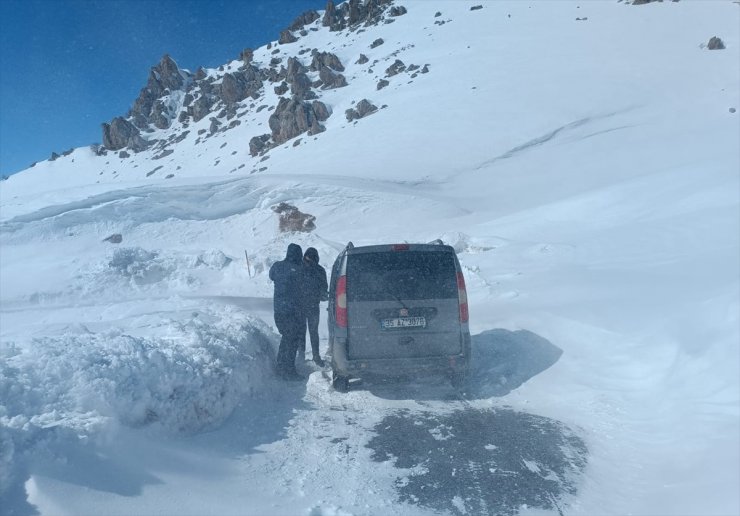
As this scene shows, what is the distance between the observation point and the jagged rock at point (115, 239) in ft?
55.7

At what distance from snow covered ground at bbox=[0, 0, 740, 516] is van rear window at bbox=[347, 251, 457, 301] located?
120cm

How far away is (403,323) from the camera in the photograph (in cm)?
650

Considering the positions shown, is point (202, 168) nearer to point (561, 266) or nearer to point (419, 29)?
point (419, 29)

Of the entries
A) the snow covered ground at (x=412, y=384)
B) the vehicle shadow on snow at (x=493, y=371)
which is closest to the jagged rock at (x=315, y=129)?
the snow covered ground at (x=412, y=384)

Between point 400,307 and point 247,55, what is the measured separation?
3939 inches

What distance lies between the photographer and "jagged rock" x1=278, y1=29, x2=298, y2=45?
3855 inches

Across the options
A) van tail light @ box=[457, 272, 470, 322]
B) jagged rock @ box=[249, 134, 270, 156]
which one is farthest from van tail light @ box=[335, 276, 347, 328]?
jagged rock @ box=[249, 134, 270, 156]

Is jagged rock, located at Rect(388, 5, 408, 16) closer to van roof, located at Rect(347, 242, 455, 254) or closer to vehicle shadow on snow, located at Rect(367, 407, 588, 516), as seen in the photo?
van roof, located at Rect(347, 242, 455, 254)

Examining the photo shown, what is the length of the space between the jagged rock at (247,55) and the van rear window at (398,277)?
3704 inches

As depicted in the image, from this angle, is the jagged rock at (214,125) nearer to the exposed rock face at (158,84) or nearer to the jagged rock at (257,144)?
the jagged rock at (257,144)

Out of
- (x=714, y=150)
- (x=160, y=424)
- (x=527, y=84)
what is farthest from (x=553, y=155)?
(x=160, y=424)

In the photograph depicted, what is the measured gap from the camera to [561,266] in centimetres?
1205

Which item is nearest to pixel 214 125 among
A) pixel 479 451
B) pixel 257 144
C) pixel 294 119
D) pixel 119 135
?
pixel 119 135

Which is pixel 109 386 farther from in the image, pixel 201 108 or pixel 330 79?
pixel 201 108
